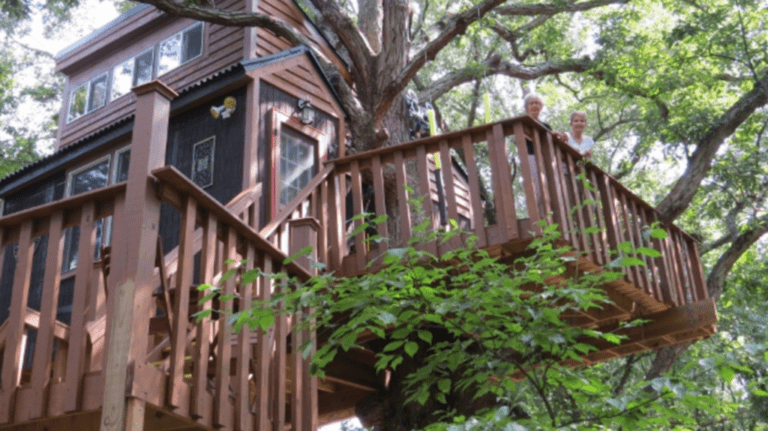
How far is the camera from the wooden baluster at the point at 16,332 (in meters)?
3.93

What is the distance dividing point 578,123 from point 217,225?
4.97 metres

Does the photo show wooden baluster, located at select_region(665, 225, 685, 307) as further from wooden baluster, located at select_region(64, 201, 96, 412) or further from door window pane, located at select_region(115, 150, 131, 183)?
door window pane, located at select_region(115, 150, 131, 183)

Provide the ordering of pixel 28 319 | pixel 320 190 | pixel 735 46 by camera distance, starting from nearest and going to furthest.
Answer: pixel 28 319
pixel 320 190
pixel 735 46

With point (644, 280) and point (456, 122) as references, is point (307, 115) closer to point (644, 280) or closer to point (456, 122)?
point (644, 280)

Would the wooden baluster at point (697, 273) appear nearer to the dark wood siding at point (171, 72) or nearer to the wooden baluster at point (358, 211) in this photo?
the wooden baluster at point (358, 211)

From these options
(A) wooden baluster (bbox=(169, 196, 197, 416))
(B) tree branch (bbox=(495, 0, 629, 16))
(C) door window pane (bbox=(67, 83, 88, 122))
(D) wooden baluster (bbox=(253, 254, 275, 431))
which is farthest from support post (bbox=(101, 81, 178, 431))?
(B) tree branch (bbox=(495, 0, 629, 16))

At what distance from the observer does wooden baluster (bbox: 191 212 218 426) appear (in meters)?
4.18

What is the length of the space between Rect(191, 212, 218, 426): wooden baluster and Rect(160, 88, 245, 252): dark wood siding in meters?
4.51

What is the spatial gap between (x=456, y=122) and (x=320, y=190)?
15.9 m

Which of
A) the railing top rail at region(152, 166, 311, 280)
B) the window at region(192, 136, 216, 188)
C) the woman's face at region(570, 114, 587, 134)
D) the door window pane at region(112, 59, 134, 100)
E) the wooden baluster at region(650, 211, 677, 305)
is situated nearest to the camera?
the railing top rail at region(152, 166, 311, 280)

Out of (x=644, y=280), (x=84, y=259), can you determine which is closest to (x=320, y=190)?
(x=644, y=280)

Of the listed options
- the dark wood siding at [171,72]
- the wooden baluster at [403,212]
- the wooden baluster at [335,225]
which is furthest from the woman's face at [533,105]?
the dark wood siding at [171,72]

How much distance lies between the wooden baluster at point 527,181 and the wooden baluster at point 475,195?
0.15m

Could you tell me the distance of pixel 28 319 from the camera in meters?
5.21
